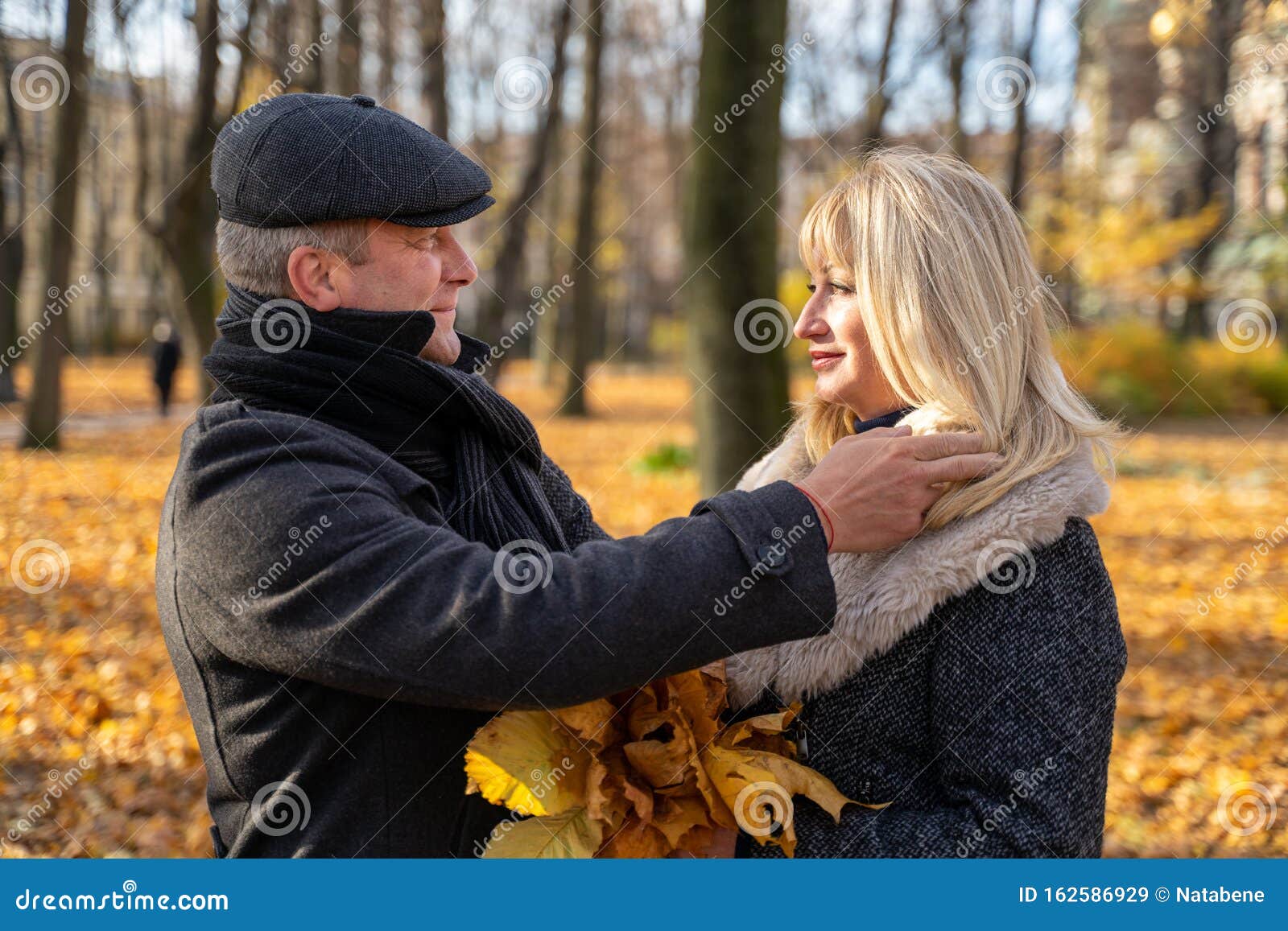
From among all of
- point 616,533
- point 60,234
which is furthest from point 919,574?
point 60,234

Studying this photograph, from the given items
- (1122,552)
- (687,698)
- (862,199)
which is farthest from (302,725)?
(1122,552)

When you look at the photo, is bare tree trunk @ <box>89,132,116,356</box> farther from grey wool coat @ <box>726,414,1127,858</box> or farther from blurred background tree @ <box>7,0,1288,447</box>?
grey wool coat @ <box>726,414,1127,858</box>

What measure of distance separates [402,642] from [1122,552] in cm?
894

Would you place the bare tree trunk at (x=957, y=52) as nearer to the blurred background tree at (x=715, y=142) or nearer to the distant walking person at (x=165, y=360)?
the blurred background tree at (x=715, y=142)

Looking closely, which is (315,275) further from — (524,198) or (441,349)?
(524,198)

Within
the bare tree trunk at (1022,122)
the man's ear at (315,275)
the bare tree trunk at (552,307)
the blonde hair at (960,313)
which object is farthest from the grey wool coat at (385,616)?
the bare tree trunk at (552,307)

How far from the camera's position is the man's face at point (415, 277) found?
6.18 ft

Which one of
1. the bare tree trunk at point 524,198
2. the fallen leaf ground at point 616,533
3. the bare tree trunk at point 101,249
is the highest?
the bare tree trunk at point 524,198

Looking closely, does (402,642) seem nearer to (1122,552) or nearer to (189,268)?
(1122,552)

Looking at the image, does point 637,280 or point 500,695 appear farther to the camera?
point 637,280

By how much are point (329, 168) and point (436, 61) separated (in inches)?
472

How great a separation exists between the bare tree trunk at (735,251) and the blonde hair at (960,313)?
3.57m

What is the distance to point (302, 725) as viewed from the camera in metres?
1.75

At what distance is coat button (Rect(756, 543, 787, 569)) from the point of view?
1582 mm
